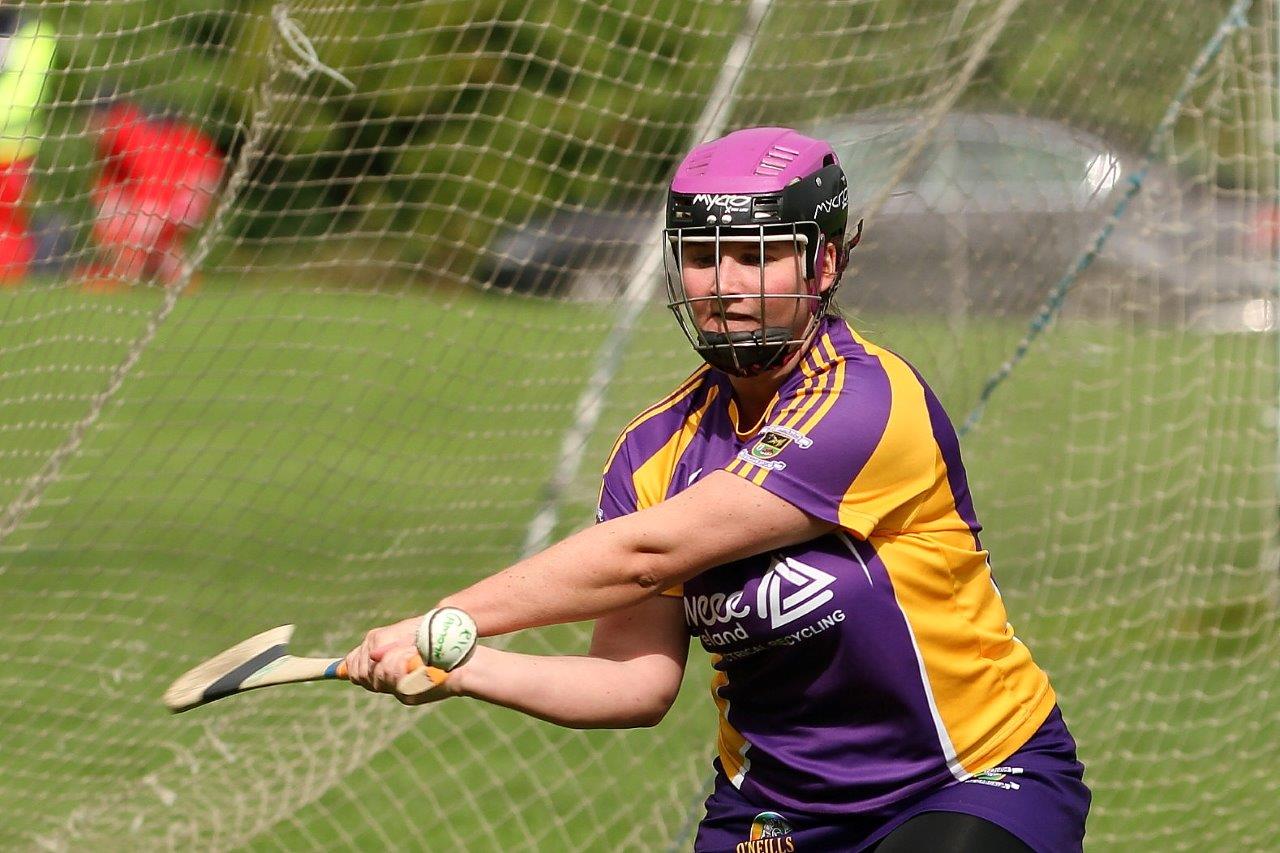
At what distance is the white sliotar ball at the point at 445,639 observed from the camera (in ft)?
7.95

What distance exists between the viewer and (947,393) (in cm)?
538

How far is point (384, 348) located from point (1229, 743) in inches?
126

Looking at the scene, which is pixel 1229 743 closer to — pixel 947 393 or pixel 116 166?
pixel 947 393

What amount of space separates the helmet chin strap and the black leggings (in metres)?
0.75

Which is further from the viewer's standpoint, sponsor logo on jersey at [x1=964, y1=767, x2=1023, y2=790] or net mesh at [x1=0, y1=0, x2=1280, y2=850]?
net mesh at [x1=0, y1=0, x2=1280, y2=850]

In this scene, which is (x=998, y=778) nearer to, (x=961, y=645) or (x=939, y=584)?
(x=961, y=645)

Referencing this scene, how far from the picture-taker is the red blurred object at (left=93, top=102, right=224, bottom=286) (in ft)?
14.9

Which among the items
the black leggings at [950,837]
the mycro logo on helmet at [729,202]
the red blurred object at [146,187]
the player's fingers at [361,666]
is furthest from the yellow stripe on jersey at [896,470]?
the red blurred object at [146,187]

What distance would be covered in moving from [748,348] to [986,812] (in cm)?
80

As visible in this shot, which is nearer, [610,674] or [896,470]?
[896,470]

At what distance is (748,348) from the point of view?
2.69 metres

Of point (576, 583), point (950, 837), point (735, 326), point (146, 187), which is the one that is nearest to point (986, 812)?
point (950, 837)

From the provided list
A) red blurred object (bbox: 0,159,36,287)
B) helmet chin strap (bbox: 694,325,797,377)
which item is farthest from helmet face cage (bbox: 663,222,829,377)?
red blurred object (bbox: 0,159,36,287)

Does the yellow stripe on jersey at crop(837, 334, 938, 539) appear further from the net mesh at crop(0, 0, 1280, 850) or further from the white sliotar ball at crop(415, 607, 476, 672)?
the net mesh at crop(0, 0, 1280, 850)
